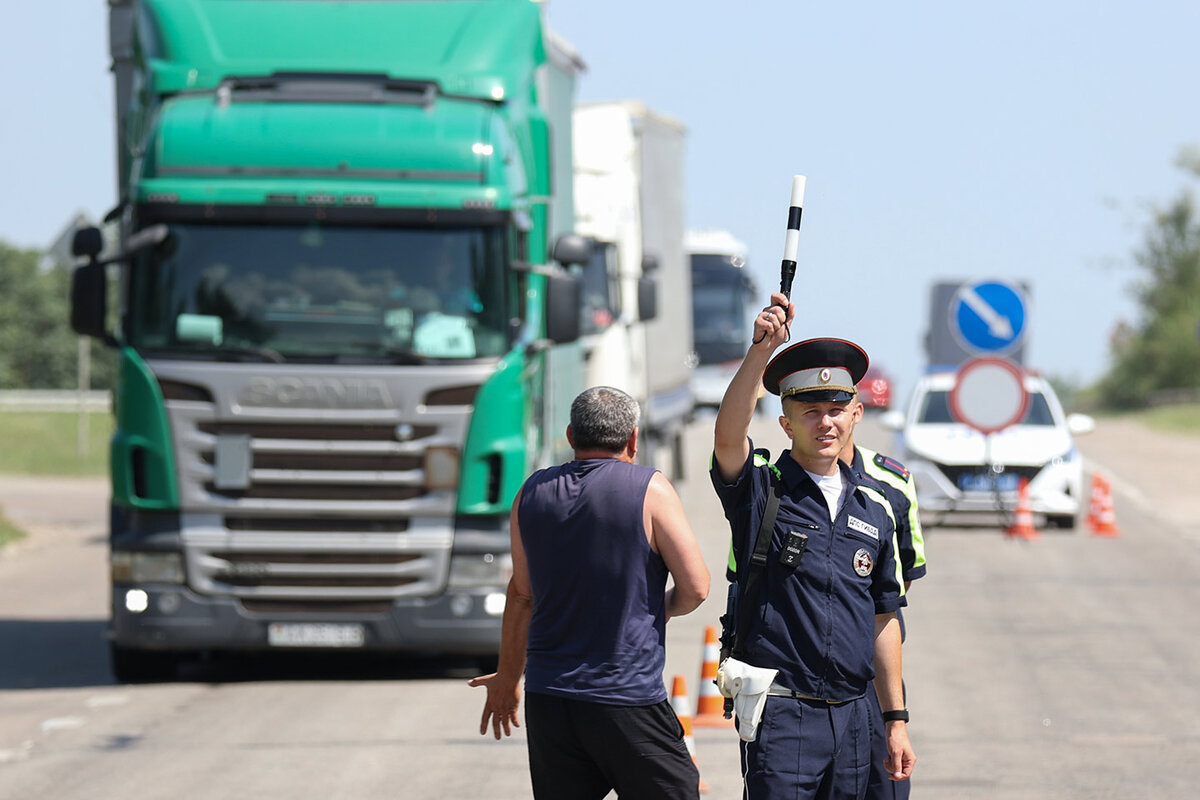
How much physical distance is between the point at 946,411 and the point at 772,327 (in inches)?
681

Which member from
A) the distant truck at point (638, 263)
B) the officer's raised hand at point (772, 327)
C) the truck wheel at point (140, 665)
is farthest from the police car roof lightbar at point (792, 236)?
the distant truck at point (638, 263)

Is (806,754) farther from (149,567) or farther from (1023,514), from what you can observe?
(1023,514)

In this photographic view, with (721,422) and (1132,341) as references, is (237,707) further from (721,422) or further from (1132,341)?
(1132,341)

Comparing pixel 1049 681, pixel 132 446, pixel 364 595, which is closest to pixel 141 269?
pixel 132 446

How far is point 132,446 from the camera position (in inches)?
462

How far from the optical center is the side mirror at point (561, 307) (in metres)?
12.1

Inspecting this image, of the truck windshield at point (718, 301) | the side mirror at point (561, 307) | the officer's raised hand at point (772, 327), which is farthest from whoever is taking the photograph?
the truck windshield at point (718, 301)

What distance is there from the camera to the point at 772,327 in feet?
17.1

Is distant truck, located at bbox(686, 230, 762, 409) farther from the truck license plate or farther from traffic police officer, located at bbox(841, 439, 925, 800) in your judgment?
traffic police officer, located at bbox(841, 439, 925, 800)

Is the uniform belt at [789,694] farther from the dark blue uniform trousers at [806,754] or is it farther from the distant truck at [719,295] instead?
the distant truck at [719,295]

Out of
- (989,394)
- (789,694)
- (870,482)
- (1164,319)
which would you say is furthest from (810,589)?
(1164,319)

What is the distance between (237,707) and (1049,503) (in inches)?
461

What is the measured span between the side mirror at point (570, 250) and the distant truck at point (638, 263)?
4.82 metres

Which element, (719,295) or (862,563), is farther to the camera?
(719,295)
